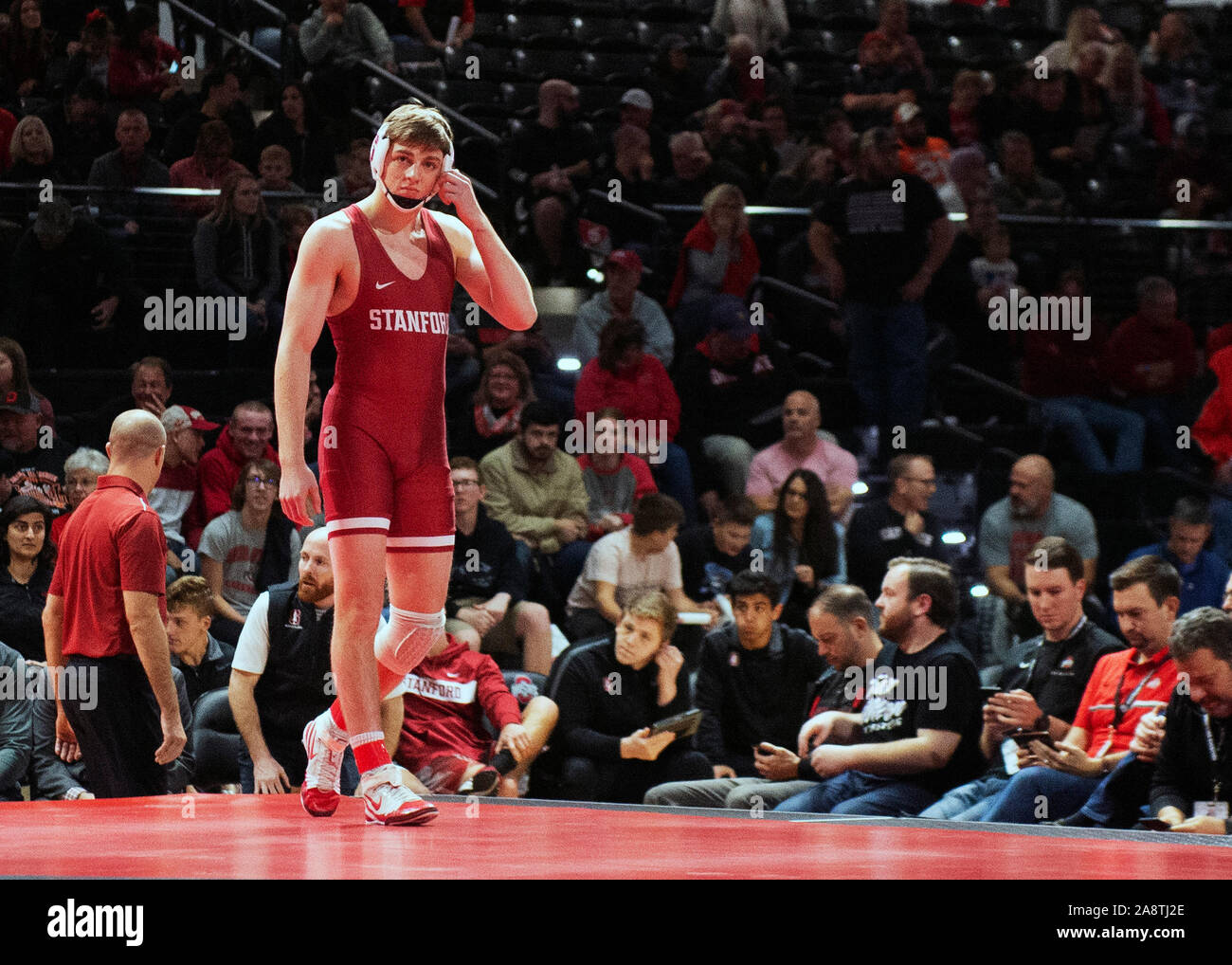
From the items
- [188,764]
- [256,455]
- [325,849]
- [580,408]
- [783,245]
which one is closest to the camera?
[325,849]

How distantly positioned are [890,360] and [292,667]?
157 inches

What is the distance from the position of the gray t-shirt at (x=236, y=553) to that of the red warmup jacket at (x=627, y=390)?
1.80 metres

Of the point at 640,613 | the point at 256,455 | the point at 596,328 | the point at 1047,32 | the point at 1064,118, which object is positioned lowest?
the point at 640,613

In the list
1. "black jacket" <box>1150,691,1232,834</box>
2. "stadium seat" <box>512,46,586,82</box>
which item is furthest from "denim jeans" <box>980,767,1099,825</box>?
"stadium seat" <box>512,46,586,82</box>

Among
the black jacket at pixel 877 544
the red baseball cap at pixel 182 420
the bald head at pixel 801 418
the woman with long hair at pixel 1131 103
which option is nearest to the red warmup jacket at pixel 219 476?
the red baseball cap at pixel 182 420

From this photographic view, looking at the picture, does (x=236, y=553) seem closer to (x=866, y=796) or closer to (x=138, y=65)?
(x=866, y=796)

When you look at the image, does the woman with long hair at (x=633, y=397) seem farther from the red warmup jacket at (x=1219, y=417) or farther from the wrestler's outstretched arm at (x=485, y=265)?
the wrestler's outstretched arm at (x=485, y=265)

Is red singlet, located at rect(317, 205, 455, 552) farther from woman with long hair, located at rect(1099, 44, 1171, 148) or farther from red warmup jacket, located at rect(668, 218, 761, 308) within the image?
woman with long hair, located at rect(1099, 44, 1171, 148)

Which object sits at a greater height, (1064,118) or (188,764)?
(1064,118)

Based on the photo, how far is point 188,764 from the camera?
6.19 m

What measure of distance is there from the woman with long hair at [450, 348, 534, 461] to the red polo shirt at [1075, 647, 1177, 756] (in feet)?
10.5
